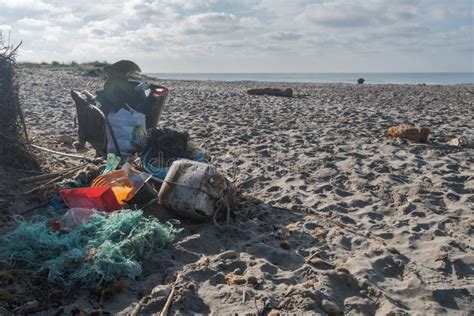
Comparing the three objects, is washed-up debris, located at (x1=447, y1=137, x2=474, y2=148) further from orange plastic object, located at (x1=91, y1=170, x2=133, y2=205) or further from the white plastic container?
orange plastic object, located at (x1=91, y1=170, x2=133, y2=205)

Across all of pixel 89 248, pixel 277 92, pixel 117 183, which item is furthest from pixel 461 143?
pixel 277 92

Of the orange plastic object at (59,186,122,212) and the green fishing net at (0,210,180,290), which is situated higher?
the orange plastic object at (59,186,122,212)

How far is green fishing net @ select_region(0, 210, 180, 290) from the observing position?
2.79m

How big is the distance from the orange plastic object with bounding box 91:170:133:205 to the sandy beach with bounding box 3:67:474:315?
672mm

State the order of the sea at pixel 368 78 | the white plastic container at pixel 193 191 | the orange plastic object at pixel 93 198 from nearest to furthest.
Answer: the white plastic container at pixel 193 191 < the orange plastic object at pixel 93 198 < the sea at pixel 368 78

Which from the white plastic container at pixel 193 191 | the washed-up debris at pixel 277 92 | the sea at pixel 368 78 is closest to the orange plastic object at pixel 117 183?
the white plastic container at pixel 193 191

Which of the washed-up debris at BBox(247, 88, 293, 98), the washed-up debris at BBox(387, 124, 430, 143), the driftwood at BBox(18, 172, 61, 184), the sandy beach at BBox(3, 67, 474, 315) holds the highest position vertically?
the washed-up debris at BBox(247, 88, 293, 98)

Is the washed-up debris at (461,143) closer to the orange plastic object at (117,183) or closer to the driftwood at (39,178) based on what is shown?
the orange plastic object at (117,183)

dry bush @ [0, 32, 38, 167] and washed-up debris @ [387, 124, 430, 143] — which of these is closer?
dry bush @ [0, 32, 38, 167]

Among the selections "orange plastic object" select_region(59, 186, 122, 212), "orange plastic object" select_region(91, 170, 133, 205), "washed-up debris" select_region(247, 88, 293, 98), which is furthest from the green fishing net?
"washed-up debris" select_region(247, 88, 293, 98)

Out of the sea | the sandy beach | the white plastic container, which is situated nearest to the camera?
the sandy beach

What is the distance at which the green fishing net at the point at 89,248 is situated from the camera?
279cm

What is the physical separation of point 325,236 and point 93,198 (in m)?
2.03

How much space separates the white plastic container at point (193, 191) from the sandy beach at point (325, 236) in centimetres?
15
